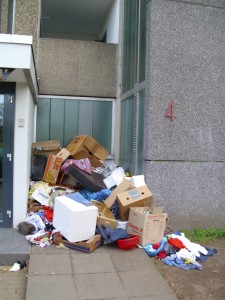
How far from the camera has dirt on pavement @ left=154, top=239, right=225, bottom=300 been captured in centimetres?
423

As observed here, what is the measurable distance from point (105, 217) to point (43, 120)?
363 centimetres

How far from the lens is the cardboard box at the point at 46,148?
786 centimetres

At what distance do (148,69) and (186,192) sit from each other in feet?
7.42

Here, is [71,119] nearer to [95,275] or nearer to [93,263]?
[93,263]

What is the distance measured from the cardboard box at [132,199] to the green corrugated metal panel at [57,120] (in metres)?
3.22

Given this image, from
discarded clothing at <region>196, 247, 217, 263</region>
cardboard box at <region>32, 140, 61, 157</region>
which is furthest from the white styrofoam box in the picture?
cardboard box at <region>32, 140, 61, 157</region>

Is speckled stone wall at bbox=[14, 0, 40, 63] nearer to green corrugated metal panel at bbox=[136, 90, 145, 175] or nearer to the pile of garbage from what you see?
the pile of garbage

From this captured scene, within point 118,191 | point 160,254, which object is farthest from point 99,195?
point 160,254

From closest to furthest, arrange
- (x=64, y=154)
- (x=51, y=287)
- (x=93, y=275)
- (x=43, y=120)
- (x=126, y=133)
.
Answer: (x=51, y=287) < (x=93, y=275) < (x=64, y=154) < (x=126, y=133) < (x=43, y=120)

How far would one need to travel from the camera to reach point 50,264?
184 inches

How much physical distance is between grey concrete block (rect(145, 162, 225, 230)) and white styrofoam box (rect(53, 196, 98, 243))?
1386 mm

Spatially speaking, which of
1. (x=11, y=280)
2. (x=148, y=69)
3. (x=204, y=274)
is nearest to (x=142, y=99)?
(x=148, y=69)

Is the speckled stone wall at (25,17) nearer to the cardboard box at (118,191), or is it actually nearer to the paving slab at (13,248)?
the cardboard box at (118,191)

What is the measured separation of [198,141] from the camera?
640cm
